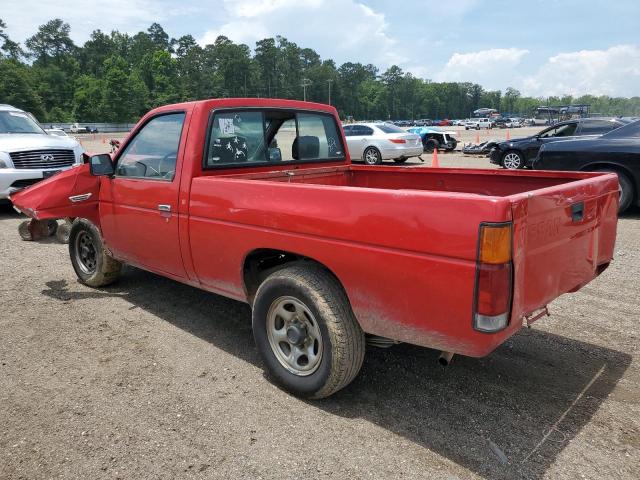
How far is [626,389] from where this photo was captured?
3.17 m

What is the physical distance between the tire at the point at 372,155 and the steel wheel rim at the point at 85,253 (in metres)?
13.3

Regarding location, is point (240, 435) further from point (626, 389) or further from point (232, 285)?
point (626, 389)

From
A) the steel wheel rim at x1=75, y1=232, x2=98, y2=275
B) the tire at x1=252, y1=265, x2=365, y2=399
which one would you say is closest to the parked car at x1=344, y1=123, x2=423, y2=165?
the steel wheel rim at x1=75, y1=232, x2=98, y2=275

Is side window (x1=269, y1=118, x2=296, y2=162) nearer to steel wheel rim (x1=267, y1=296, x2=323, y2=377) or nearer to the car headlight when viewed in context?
steel wheel rim (x1=267, y1=296, x2=323, y2=377)

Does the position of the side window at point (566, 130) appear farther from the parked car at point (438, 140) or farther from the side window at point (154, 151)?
the side window at point (154, 151)

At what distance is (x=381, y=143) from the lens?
56.7ft

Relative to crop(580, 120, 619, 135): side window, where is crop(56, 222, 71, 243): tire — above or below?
below

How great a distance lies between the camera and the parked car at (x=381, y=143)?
17297 mm

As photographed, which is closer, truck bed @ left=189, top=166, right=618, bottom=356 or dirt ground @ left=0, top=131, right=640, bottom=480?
truck bed @ left=189, top=166, right=618, bottom=356

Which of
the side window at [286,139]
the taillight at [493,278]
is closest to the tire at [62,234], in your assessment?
the side window at [286,139]

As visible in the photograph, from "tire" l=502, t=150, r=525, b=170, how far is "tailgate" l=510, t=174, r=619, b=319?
12263 millimetres

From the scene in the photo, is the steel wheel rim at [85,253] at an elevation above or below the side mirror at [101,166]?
below

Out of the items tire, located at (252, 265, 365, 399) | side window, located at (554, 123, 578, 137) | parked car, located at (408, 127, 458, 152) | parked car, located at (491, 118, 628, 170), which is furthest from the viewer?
parked car, located at (408, 127, 458, 152)

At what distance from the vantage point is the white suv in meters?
8.72
